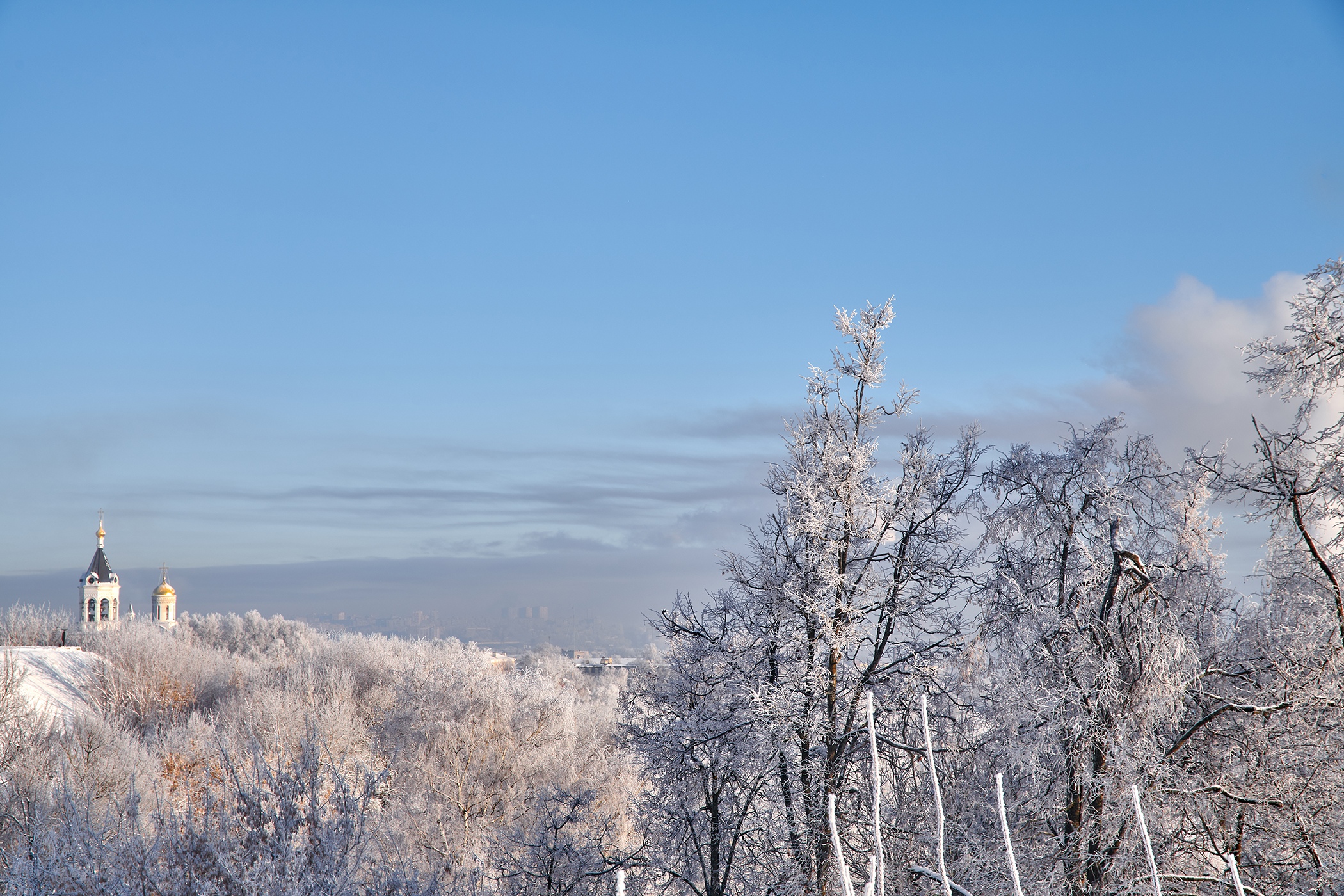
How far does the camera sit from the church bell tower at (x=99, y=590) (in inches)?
3883

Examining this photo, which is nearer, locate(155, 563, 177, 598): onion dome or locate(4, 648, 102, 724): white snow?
locate(4, 648, 102, 724): white snow

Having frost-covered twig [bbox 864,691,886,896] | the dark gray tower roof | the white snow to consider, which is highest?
the dark gray tower roof

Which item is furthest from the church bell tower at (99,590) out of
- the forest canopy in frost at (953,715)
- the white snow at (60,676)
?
the forest canopy in frost at (953,715)

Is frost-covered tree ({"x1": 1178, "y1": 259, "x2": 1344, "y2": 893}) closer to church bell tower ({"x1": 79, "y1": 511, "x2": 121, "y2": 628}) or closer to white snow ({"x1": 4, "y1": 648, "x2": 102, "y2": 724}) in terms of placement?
white snow ({"x1": 4, "y1": 648, "x2": 102, "y2": 724})

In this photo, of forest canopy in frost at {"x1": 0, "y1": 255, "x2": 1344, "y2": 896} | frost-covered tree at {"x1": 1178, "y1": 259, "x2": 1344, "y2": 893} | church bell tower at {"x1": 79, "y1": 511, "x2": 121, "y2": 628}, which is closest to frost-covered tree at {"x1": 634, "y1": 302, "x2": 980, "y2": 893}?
forest canopy in frost at {"x1": 0, "y1": 255, "x2": 1344, "y2": 896}

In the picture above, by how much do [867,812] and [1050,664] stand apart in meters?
4.02

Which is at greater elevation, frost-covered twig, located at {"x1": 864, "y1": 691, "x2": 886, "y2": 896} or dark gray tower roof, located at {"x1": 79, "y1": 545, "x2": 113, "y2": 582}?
dark gray tower roof, located at {"x1": 79, "y1": 545, "x2": 113, "y2": 582}

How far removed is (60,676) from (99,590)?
6212 cm

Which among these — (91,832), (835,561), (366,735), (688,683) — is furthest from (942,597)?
(366,735)

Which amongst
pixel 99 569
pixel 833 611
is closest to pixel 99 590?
pixel 99 569

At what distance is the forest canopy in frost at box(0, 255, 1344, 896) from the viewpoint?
7910 millimetres

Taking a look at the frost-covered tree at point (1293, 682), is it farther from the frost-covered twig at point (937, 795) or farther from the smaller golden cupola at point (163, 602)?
the smaller golden cupola at point (163, 602)

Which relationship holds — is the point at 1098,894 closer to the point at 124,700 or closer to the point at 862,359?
the point at 862,359

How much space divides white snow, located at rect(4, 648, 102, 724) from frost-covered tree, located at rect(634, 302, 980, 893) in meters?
34.9
